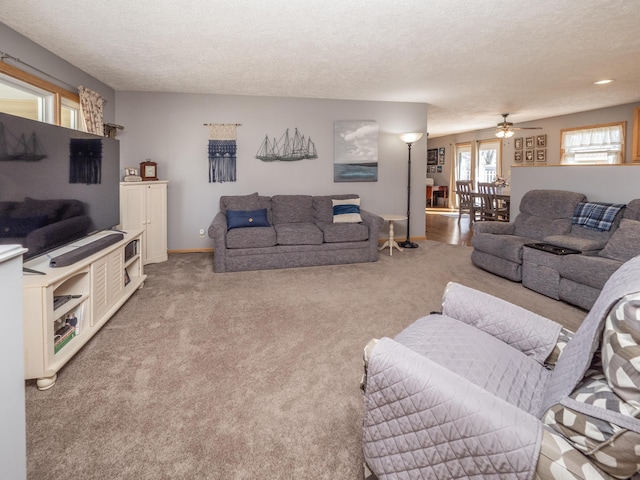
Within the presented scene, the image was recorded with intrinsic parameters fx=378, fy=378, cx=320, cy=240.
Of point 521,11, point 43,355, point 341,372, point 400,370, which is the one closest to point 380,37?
point 521,11

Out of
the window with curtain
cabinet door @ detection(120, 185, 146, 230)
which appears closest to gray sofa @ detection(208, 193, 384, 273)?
cabinet door @ detection(120, 185, 146, 230)

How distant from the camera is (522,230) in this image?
448 cm

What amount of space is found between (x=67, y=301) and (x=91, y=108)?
2.84 metres

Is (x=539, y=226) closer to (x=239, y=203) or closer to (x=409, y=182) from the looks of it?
(x=409, y=182)

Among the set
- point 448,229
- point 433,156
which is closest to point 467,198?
point 448,229

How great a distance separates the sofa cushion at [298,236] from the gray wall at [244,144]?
3.95ft

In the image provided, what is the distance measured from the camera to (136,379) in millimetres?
2152

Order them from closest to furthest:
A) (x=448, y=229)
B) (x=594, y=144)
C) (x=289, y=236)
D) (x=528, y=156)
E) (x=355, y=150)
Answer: (x=289, y=236) < (x=355, y=150) < (x=594, y=144) < (x=448, y=229) < (x=528, y=156)

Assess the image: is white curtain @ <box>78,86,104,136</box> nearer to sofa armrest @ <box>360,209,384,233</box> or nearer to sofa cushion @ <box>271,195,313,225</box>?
sofa cushion @ <box>271,195,313,225</box>

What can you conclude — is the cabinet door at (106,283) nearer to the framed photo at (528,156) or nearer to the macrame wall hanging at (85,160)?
the macrame wall hanging at (85,160)

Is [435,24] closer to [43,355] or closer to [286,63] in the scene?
[286,63]

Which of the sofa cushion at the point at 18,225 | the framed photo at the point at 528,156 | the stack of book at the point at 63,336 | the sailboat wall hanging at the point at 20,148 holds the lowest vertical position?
the stack of book at the point at 63,336

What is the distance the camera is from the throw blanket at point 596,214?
143 inches

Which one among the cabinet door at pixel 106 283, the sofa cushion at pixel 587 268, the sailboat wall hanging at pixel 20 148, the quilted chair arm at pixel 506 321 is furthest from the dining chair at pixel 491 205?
the sailboat wall hanging at pixel 20 148
